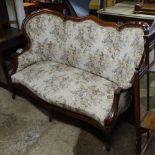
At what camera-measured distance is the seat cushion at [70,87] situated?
6.57ft

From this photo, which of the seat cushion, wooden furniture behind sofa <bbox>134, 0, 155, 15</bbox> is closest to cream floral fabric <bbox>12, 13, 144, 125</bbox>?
the seat cushion

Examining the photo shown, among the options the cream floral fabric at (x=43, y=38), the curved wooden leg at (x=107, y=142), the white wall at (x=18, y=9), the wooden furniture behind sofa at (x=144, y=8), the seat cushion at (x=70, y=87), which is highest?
the wooden furniture behind sofa at (x=144, y=8)

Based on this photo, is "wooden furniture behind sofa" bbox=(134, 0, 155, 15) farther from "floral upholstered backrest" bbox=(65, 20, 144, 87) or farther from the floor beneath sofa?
the floor beneath sofa

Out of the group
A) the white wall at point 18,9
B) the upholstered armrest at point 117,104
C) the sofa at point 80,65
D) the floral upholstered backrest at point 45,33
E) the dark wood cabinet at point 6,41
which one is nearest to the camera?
the upholstered armrest at point 117,104

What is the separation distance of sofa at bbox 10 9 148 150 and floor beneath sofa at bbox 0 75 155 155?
17 cm

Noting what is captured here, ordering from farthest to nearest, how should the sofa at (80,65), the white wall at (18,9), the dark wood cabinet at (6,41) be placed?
the white wall at (18,9) < the dark wood cabinet at (6,41) < the sofa at (80,65)

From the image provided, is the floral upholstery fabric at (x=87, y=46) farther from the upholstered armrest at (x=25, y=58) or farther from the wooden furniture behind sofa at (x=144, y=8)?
the wooden furniture behind sofa at (x=144, y=8)

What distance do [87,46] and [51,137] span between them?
889mm

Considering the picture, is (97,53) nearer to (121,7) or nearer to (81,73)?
(81,73)

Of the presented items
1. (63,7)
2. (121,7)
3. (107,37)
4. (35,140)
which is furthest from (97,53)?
(63,7)

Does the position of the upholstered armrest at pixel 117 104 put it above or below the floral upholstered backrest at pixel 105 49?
below

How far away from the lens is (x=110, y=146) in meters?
2.05

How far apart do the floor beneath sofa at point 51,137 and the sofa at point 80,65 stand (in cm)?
17

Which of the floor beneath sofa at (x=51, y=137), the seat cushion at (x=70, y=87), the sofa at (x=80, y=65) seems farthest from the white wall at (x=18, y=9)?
the floor beneath sofa at (x=51, y=137)
